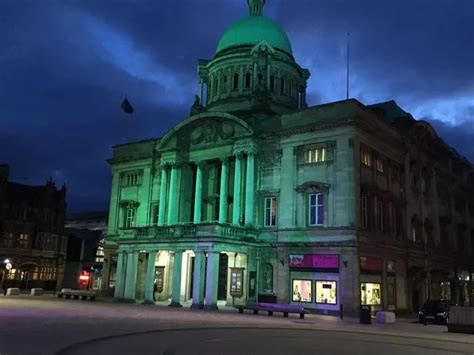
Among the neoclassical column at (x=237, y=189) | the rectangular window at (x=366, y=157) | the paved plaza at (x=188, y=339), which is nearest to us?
the paved plaza at (x=188, y=339)

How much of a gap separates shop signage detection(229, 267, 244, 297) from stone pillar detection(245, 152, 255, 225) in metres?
4.27

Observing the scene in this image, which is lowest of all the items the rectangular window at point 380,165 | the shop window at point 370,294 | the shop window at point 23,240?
the shop window at point 370,294

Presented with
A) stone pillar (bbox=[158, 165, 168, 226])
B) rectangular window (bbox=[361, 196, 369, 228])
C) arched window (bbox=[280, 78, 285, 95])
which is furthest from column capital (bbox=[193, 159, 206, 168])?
rectangular window (bbox=[361, 196, 369, 228])

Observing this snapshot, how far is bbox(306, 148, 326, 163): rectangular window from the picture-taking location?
42125mm

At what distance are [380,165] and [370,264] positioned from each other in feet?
31.0

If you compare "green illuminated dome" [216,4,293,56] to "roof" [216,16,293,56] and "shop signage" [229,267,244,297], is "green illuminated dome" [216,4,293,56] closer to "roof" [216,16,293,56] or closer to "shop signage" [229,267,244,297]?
"roof" [216,16,293,56]

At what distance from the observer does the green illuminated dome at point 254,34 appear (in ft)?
197

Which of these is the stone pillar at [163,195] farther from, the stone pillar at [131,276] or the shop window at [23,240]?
the shop window at [23,240]

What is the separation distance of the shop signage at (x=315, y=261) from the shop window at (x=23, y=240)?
154ft

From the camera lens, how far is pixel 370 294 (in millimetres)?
40094

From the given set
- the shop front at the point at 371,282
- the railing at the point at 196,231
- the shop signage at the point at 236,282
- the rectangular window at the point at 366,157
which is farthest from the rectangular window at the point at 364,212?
the shop signage at the point at 236,282

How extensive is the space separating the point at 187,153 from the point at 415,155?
75.1 ft

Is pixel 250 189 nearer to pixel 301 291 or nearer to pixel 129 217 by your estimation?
pixel 301 291

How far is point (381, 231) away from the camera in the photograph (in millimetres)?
42938
